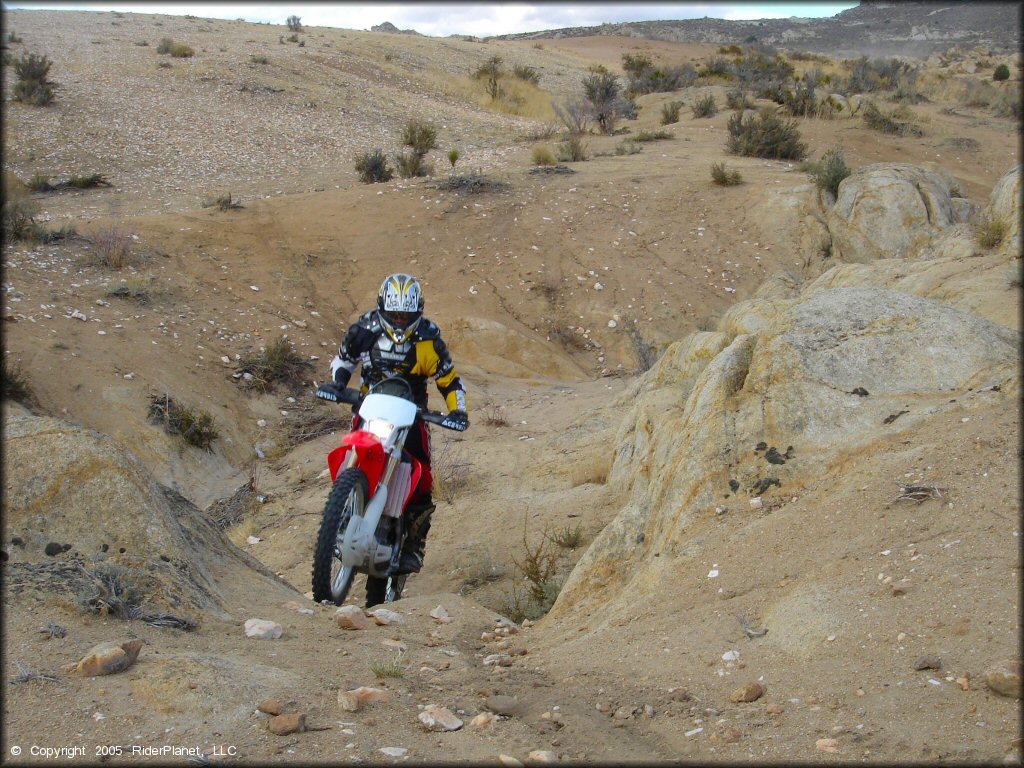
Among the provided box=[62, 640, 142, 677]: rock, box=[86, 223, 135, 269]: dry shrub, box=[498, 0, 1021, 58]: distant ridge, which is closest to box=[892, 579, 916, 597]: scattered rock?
box=[62, 640, 142, 677]: rock

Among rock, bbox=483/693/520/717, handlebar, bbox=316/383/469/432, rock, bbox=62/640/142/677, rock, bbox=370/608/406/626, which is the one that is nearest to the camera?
rock, bbox=62/640/142/677

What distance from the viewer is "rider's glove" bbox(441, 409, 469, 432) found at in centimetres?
540

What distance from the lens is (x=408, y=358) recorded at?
5609mm

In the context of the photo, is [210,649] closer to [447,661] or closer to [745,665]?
[447,661]

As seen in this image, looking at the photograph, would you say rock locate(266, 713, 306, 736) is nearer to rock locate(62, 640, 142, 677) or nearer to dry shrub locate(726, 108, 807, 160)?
rock locate(62, 640, 142, 677)

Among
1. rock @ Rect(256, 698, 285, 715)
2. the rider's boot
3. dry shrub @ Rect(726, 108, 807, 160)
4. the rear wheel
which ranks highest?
dry shrub @ Rect(726, 108, 807, 160)

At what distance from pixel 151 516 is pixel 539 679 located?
2.08 m

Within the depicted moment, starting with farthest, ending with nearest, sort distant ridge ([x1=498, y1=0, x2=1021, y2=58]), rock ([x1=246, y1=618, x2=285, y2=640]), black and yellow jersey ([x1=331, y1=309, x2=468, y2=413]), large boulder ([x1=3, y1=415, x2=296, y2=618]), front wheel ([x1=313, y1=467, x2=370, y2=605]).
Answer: distant ridge ([x1=498, y1=0, x2=1021, y2=58]), black and yellow jersey ([x1=331, y1=309, x2=468, y2=413]), front wheel ([x1=313, y1=467, x2=370, y2=605]), large boulder ([x1=3, y1=415, x2=296, y2=618]), rock ([x1=246, y1=618, x2=285, y2=640])

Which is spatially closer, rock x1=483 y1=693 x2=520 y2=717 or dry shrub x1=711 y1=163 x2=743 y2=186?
rock x1=483 y1=693 x2=520 y2=717

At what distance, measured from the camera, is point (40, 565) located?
3.74 meters

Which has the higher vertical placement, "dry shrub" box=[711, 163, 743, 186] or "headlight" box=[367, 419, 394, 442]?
"dry shrub" box=[711, 163, 743, 186]

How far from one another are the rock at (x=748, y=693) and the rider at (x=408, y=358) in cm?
281

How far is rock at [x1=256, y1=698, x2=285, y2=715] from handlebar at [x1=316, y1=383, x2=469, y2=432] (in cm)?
253

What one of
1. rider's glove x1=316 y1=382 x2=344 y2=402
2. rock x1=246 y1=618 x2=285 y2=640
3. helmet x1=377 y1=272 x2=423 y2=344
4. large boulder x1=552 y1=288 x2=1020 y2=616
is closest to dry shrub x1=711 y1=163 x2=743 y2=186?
large boulder x1=552 y1=288 x2=1020 y2=616
